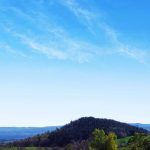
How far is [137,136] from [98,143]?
14.9 metres

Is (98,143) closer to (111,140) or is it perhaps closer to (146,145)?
(111,140)

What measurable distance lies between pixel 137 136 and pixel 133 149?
933 cm

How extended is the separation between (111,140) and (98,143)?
4.39 m

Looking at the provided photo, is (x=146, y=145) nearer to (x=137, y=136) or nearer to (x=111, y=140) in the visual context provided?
(x=137, y=136)

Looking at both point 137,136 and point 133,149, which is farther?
point 137,136

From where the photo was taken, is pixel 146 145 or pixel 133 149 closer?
pixel 133 149

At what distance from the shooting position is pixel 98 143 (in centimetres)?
13262

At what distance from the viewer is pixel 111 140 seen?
13175cm

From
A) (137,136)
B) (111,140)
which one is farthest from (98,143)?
(137,136)

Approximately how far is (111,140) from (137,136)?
11610 millimetres

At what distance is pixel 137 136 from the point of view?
138500 millimetres

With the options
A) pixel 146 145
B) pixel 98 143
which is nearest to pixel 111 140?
pixel 98 143

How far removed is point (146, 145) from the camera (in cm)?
13900

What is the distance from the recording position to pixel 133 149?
130 metres
